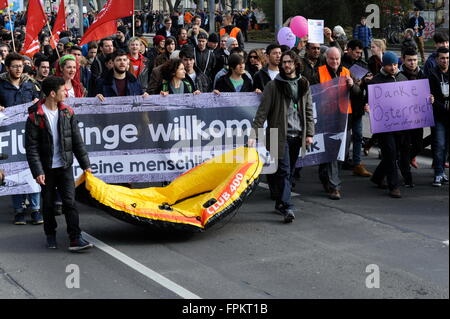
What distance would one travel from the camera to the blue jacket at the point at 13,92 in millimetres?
9922

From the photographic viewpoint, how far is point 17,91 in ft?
32.6

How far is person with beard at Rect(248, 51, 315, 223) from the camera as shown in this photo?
30.8ft

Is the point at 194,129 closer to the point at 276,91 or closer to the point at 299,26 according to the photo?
the point at 276,91

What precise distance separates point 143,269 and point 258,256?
42.1 inches

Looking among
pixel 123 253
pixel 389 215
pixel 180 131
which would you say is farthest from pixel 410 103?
pixel 123 253

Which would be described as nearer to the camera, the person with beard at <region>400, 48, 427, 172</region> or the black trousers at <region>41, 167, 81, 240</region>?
the black trousers at <region>41, 167, 81, 240</region>

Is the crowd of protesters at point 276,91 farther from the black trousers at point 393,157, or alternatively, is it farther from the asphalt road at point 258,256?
the asphalt road at point 258,256

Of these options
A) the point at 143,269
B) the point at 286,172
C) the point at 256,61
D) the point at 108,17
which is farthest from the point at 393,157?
the point at 108,17

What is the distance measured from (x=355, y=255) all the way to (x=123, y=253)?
214cm

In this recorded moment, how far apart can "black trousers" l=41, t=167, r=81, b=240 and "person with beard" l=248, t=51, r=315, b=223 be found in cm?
210

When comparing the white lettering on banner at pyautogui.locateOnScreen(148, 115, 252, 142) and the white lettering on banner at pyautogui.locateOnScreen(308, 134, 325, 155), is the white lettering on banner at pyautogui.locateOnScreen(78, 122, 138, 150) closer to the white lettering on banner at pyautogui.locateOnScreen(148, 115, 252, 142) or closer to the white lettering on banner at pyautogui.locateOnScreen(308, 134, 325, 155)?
the white lettering on banner at pyautogui.locateOnScreen(148, 115, 252, 142)

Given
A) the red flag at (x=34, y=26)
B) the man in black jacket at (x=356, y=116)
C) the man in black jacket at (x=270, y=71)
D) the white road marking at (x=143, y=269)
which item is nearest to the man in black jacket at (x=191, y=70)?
the man in black jacket at (x=270, y=71)

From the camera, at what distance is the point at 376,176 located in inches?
434

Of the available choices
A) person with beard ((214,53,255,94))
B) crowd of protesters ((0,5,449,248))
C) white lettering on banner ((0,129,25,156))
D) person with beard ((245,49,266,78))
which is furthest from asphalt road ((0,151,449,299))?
person with beard ((245,49,266,78))
